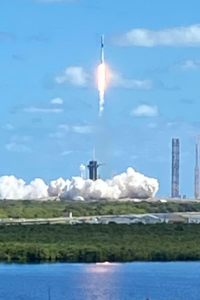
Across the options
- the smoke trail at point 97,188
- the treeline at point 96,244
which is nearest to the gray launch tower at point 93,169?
the smoke trail at point 97,188

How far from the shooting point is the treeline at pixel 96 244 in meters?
77.3

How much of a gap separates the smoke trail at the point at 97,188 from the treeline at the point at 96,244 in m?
62.4

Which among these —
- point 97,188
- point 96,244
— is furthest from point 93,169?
point 96,244

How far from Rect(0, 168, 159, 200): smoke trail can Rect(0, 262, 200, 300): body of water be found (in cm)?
8387

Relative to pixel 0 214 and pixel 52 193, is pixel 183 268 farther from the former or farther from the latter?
pixel 52 193

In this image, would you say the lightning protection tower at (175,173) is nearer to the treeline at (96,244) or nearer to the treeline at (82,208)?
the treeline at (82,208)

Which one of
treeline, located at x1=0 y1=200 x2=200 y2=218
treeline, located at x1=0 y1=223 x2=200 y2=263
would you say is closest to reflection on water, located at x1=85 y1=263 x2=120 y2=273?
treeline, located at x1=0 y1=223 x2=200 y2=263

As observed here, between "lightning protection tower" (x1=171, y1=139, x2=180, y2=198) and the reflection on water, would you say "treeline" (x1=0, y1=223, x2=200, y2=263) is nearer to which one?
the reflection on water

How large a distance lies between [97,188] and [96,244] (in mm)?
77759

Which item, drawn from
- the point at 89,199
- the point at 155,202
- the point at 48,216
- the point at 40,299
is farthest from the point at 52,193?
the point at 40,299

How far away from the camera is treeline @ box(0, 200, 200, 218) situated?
126062 mm

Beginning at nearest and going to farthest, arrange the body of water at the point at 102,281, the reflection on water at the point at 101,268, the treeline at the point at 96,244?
the body of water at the point at 102,281 → the reflection on water at the point at 101,268 → the treeline at the point at 96,244

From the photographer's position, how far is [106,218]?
117 m

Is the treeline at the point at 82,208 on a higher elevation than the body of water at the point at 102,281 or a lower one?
higher
